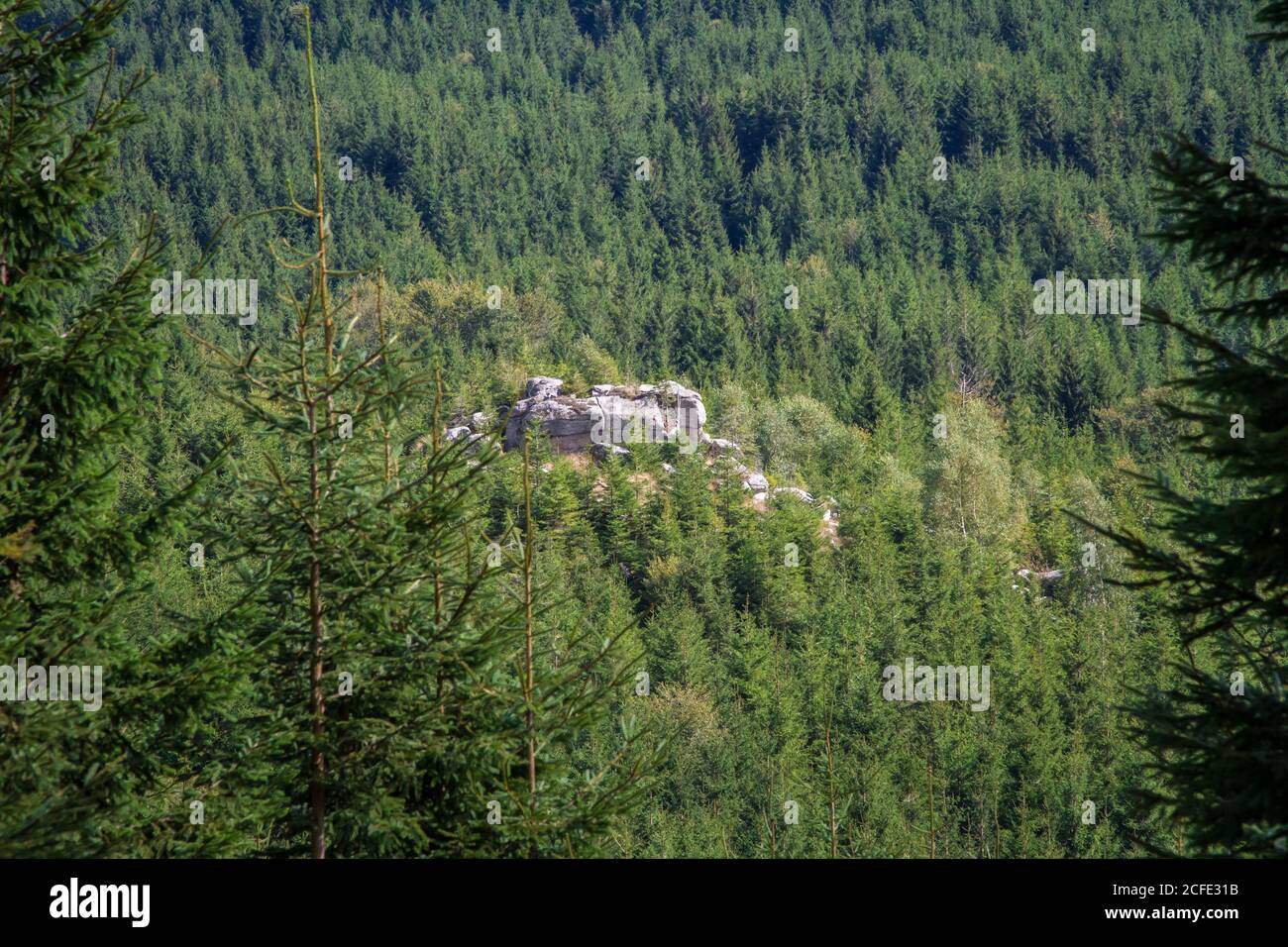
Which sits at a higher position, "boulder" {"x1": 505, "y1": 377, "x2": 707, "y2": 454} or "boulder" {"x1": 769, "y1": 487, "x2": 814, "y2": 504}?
"boulder" {"x1": 505, "y1": 377, "x2": 707, "y2": 454}

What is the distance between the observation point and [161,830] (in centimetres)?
828

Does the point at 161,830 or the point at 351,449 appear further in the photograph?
the point at 351,449

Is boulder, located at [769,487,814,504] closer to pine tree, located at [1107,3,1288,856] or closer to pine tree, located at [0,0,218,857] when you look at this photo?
pine tree, located at [0,0,218,857]

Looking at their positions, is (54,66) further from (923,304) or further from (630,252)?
(630,252)

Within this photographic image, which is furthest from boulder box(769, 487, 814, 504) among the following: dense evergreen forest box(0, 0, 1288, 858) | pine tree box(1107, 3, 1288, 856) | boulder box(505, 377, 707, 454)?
pine tree box(1107, 3, 1288, 856)

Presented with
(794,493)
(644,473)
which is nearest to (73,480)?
(644,473)

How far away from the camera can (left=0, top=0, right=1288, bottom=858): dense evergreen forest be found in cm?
870

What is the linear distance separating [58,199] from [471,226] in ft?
482

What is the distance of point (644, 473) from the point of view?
8344 cm

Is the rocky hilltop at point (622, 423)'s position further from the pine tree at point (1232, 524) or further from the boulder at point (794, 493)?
the pine tree at point (1232, 524)

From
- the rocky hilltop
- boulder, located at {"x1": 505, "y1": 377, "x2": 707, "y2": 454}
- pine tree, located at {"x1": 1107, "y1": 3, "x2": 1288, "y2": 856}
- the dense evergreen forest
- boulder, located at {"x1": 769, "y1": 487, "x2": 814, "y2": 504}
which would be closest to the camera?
pine tree, located at {"x1": 1107, "y1": 3, "x2": 1288, "y2": 856}

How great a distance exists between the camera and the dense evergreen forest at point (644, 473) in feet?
28.6

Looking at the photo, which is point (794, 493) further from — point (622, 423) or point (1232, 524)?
point (1232, 524)

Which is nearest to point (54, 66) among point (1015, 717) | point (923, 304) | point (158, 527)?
point (158, 527)
